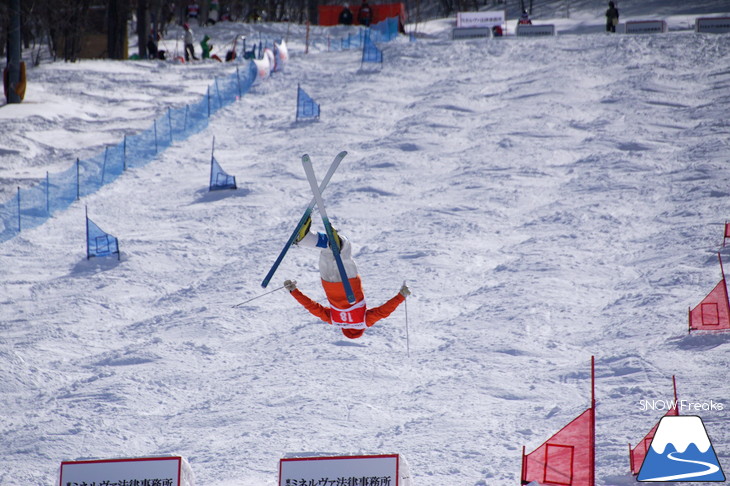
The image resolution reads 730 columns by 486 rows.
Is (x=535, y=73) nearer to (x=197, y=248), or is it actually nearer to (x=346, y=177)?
(x=346, y=177)

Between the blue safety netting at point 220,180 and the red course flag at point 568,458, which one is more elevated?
the blue safety netting at point 220,180

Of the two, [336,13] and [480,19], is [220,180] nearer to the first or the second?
[480,19]

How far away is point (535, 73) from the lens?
29781 millimetres

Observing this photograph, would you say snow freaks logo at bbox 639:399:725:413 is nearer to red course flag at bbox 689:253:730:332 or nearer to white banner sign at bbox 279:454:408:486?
red course flag at bbox 689:253:730:332

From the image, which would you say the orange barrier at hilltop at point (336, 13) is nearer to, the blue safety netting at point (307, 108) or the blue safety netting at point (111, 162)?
the blue safety netting at point (111, 162)

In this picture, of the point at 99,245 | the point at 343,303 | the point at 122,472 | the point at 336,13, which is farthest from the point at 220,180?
the point at 336,13

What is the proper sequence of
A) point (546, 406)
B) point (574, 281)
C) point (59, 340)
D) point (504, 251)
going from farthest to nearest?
point (504, 251)
point (574, 281)
point (59, 340)
point (546, 406)

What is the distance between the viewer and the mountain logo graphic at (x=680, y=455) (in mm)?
9383

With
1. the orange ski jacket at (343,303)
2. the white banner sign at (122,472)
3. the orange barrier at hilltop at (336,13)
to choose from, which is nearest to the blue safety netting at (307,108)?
the orange ski jacket at (343,303)

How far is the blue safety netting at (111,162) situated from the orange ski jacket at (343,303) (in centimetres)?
1149

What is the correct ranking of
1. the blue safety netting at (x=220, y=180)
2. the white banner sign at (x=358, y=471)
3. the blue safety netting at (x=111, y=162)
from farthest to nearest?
the blue safety netting at (x=220, y=180) → the blue safety netting at (x=111, y=162) → the white banner sign at (x=358, y=471)

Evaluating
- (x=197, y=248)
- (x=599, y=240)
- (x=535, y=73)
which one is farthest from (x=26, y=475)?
(x=535, y=73)

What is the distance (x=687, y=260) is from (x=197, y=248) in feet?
30.7

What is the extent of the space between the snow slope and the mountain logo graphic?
964mm
